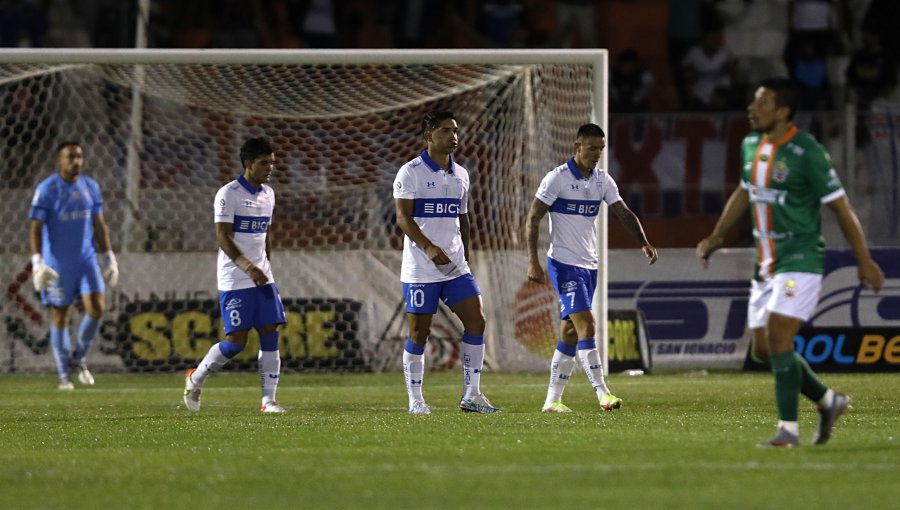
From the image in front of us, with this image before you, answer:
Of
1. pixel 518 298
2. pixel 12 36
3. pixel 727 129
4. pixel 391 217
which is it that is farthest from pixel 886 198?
pixel 12 36

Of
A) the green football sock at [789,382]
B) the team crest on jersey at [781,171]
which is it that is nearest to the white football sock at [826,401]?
the green football sock at [789,382]

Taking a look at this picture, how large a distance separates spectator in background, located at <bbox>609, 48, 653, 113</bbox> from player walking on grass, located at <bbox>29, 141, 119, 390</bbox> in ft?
26.3

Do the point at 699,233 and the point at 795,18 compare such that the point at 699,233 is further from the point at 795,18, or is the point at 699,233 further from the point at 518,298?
the point at 795,18

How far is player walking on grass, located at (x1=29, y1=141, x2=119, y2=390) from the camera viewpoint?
1600 centimetres

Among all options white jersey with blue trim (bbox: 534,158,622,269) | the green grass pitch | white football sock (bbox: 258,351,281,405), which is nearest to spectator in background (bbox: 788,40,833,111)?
the green grass pitch

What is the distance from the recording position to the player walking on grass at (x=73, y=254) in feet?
52.5

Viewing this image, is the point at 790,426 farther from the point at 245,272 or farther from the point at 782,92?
the point at 245,272

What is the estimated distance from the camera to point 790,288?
8164 mm

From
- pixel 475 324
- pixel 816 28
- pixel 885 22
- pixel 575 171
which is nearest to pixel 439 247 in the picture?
pixel 475 324

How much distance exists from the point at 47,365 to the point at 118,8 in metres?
6.44

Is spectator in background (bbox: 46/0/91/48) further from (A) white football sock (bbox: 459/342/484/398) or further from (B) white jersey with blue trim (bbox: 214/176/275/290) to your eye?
(A) white football sock (bbox: 459/342/484/398)

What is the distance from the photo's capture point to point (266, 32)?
23.0 metres

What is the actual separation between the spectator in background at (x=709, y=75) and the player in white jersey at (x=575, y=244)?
9834 millimetres

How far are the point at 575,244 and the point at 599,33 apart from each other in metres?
11.5
